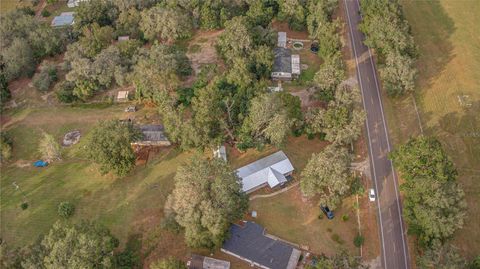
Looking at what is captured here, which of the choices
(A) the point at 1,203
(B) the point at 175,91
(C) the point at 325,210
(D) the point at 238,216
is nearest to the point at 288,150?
(C) the point at 325,210

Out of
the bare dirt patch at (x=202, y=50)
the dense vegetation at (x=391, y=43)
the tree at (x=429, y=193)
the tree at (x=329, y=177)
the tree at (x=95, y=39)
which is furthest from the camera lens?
the bare dirt patch at (x=202, y=50)

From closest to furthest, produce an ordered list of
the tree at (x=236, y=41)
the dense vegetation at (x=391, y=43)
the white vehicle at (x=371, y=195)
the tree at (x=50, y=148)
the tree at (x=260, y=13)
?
the white vehicle at (x=371, y=195), the tree at (x=50, y=148), the dense vegetation at (x=391, y=43), the tree at (x=236, y=41), the tree at (x=260, y=13)

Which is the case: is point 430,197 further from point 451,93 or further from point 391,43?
point 391,43

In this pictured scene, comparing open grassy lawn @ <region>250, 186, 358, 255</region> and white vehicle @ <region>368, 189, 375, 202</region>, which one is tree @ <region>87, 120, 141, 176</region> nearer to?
open grassy lawn @ <region>250, 186, 358, 255</region>

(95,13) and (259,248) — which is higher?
(95,13)

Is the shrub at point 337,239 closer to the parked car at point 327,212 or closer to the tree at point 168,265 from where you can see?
the parked car at point 327,212

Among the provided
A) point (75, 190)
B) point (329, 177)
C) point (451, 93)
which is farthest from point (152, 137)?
point (451, 93)

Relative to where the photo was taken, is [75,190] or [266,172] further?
[75,190]

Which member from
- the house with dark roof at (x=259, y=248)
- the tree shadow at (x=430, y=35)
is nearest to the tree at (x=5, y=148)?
the house with dark roof at (x=259, y=248)

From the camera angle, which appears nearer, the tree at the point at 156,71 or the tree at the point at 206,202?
the tree at the point at 206,202
